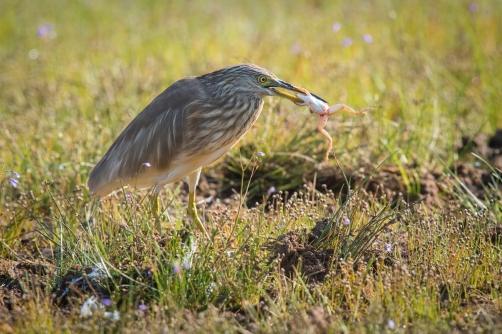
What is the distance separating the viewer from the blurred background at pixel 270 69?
206 inches

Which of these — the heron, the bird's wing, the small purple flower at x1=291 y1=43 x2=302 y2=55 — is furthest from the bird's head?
the small purple flower at x1=291 y1=43 x2=302 y2=55

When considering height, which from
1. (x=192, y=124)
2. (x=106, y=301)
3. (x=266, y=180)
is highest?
(x=192, y=124)

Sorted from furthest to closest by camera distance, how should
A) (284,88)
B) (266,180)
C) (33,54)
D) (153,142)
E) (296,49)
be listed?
(33,54), (296,49), (266,180), (153,142), (284,88)

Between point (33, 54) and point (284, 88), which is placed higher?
point (284, 88)

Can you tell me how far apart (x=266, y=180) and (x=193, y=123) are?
3.85ft

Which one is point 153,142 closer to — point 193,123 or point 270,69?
point 193,123

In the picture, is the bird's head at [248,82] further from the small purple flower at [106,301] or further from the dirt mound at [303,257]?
the small purple flower at [106,301]

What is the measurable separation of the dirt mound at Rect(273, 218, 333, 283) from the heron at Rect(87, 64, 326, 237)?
73 cm

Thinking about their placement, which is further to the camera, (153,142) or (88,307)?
(153,142)

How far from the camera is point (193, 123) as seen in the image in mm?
4172

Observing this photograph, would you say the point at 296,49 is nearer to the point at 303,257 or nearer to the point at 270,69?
the point at 270,69

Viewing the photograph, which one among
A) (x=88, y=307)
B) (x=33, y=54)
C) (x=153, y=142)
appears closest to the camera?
(x=88, y=307)

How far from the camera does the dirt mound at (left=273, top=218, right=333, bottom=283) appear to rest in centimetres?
353

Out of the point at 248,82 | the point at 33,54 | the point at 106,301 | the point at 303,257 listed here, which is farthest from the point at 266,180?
the point at 33,54
